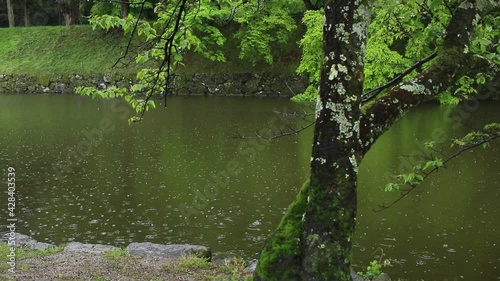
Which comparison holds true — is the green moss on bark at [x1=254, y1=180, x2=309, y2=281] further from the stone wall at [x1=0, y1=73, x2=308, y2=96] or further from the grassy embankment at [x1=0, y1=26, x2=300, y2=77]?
the grassy embankment at [x1=0, y1=26, x2=300, y2=77]

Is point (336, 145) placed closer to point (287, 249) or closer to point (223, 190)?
point (287, 249)

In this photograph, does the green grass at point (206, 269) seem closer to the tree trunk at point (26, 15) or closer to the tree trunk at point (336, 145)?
the tree trunk at point (336, 145)

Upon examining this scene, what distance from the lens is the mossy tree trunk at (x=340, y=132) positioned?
14.5 ft

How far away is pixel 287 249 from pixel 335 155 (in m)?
1.05

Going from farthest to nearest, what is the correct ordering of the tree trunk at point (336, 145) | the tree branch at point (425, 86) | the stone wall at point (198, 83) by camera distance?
1. the stone wall at point (198, 83)
2. the tree branch at point (425, 86)
3. the tree trunk at point (336, 145)

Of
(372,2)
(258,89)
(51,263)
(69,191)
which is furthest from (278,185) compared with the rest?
(258,89)

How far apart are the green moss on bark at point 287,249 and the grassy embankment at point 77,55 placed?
30137mm

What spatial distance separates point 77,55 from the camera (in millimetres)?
39812

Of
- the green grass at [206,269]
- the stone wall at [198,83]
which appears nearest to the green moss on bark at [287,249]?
the green grass at [206,269]

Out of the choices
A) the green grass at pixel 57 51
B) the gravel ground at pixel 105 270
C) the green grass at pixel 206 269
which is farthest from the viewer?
the green grass at pixel 57 51

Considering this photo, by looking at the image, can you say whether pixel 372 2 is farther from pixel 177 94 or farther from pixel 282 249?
pixel 177 94

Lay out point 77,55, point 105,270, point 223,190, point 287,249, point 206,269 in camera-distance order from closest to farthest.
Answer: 1. point 287,249
2. point 105,270
3. point 206,269
4. point 223,190
5. point 77,55

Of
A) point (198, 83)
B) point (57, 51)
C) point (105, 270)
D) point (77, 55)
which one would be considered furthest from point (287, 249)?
point (57, 51)

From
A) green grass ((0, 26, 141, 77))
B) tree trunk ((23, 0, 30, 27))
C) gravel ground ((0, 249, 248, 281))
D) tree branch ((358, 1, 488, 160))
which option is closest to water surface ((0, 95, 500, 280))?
tree branch ((358, 1, 488, 160))
